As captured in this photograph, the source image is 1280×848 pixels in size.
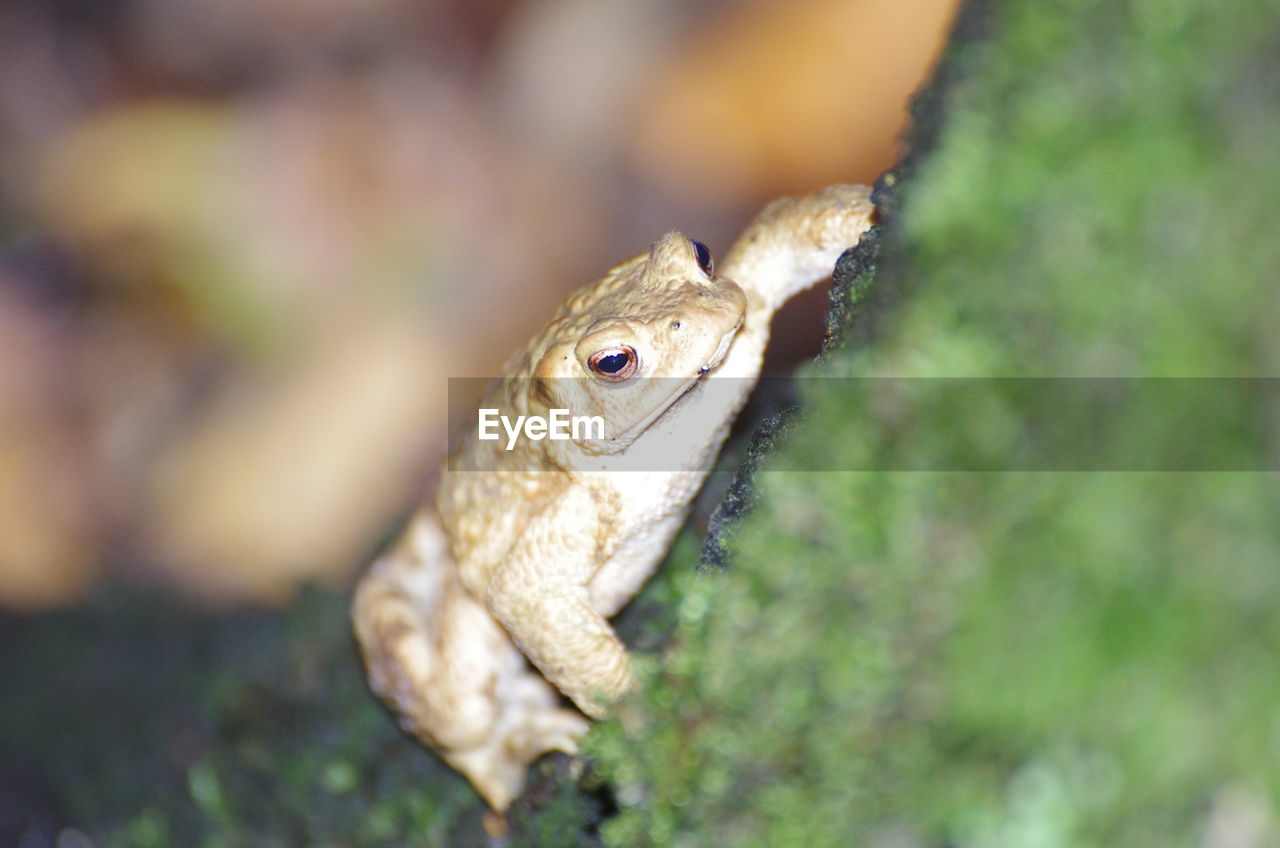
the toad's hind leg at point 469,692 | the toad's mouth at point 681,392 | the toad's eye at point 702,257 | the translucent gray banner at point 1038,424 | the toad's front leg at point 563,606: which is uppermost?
the translucent gray banner at point 1038,424

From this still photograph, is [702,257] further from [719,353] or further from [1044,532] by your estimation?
[1044,532]

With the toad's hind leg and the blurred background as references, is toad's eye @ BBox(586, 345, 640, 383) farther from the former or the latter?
the blurred background

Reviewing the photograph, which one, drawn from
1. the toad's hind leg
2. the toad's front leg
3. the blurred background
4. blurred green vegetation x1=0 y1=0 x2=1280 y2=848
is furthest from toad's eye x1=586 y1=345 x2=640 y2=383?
the blurred background

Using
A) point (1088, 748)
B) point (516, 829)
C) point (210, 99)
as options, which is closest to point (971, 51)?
point (1088, 748)

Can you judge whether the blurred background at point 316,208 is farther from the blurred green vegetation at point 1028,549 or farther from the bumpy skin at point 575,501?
Result: the blurred green vegetation at point 1028,549

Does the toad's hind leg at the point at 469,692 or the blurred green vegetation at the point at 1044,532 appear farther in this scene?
the toad's hind leg at the point at 469,692

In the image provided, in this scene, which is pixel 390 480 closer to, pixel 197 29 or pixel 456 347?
pixel 456 347

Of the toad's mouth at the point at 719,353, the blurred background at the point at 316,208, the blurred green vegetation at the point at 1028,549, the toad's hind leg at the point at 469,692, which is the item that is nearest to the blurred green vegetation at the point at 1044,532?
the blurred green vegetation at the point at 1028,549
